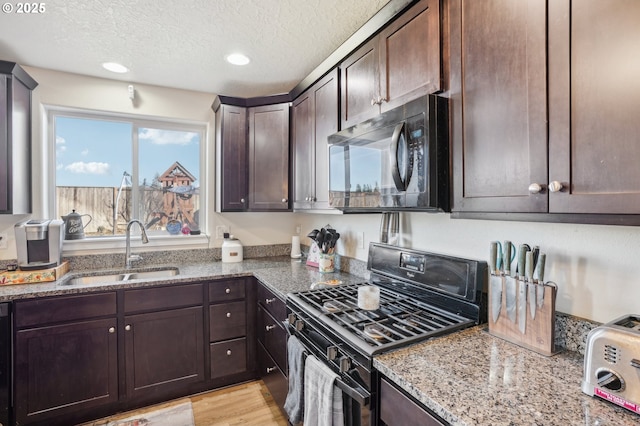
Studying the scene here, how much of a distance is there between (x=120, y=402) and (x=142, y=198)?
5.29 feet

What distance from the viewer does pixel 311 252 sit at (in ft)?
8.89

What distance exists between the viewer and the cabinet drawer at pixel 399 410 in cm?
89

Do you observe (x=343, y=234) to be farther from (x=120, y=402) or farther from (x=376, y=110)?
(x=120, y=402)

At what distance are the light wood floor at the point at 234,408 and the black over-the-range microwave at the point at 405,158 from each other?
5.19 feet

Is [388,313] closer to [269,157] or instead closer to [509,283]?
[509,283]

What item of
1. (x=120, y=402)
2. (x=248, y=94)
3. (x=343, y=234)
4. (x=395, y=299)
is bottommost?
(x=120, y=402)

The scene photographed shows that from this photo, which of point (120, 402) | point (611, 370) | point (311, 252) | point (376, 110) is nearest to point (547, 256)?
point (611, 370)

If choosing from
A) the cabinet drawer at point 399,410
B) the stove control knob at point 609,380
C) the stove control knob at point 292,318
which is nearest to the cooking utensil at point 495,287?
the stove control knob at point 609,380

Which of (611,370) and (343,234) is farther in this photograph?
(343,234)

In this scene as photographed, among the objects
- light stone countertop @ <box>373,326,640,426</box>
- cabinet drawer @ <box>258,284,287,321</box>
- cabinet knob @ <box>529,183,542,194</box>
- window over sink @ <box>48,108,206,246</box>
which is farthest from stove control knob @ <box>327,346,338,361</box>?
window over sink @ <box>48,108,206,246</box>

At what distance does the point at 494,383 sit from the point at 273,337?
147 cm

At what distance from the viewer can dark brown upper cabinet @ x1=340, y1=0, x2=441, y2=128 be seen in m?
1.25

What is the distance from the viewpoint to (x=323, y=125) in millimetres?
2094

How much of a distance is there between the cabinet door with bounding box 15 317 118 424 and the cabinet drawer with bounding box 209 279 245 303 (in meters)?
0.64
